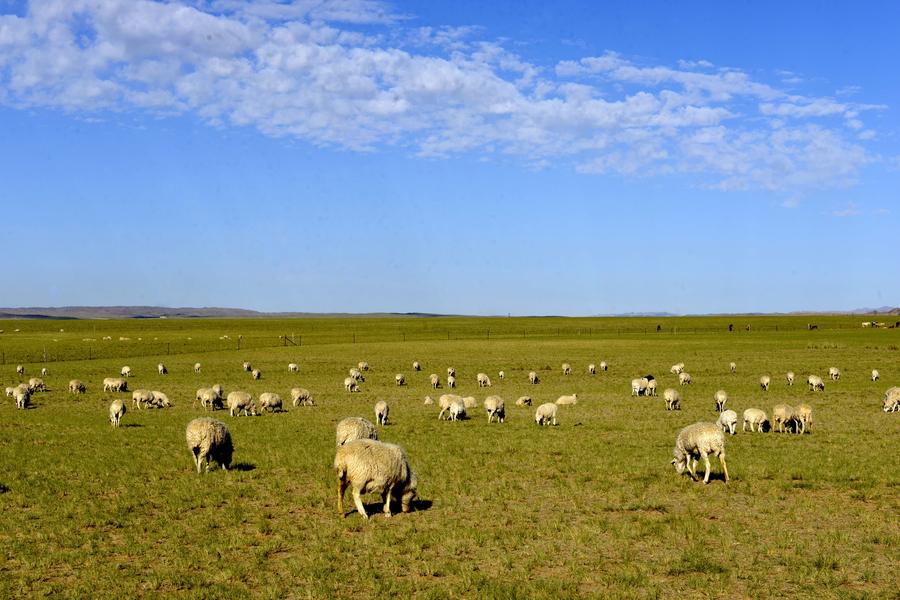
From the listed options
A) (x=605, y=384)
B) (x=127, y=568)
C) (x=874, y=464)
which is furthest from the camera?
(x=605, y=384)

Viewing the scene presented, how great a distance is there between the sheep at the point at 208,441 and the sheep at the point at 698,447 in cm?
1231

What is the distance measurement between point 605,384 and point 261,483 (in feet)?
103

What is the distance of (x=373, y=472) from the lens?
14.4 m

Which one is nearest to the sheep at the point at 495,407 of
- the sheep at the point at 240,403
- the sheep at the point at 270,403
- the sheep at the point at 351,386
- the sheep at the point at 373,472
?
the sheep at the point at 270,403

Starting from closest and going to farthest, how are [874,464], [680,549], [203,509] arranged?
[680,549] < [203,509] < [874,464]

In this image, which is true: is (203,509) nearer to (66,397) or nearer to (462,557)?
(462,557)

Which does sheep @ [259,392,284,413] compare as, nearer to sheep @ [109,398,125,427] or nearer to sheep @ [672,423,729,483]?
sheep @ [109,398,125,427]

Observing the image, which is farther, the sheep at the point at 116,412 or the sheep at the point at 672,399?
the sheep at the point at 672,399

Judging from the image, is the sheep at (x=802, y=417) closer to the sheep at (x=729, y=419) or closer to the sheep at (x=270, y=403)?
the sheep at (x=729, y=419)

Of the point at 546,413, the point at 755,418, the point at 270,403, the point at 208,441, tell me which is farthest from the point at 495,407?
the point at 208,441

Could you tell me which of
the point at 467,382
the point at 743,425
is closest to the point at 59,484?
the point at 743,425

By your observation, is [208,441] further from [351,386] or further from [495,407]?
[351,386]

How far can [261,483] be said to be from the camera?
1791 cm

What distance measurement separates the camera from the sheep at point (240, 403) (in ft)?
103
